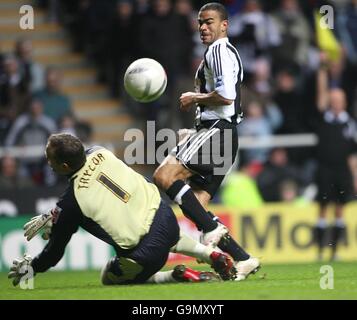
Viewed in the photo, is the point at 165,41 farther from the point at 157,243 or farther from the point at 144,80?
the point at 157,243

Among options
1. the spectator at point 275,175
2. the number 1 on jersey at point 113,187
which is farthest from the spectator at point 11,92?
the number 1 on jersey at point 113,187

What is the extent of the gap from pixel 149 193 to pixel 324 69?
7.65 m

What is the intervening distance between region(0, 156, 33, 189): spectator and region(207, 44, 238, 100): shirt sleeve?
5687mm

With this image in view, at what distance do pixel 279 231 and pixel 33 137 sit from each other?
344cm

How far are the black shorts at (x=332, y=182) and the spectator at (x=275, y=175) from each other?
2.76 feet

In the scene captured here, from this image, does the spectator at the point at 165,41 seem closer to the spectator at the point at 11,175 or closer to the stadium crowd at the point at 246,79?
the stadium crowd at the point at 246,79

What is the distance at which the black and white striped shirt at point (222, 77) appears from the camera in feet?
28.2

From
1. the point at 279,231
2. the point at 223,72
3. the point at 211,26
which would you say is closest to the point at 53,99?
the point at 279,231

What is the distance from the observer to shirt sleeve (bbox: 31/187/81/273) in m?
7.89

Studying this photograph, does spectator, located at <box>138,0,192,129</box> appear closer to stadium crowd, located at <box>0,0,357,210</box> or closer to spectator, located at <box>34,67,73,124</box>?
stadium crowd, located at <box>0,0,357,210</box>

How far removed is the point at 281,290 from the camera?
7.84 metres


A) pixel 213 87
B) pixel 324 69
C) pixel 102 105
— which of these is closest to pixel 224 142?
pixel 213 87

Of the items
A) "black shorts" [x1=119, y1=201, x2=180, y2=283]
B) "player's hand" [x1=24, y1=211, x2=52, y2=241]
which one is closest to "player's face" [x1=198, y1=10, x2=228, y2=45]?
"black shorts" [x1=119, y1=201, x2=180, y2=283]

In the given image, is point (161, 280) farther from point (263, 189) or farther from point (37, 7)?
point (37, 7)
